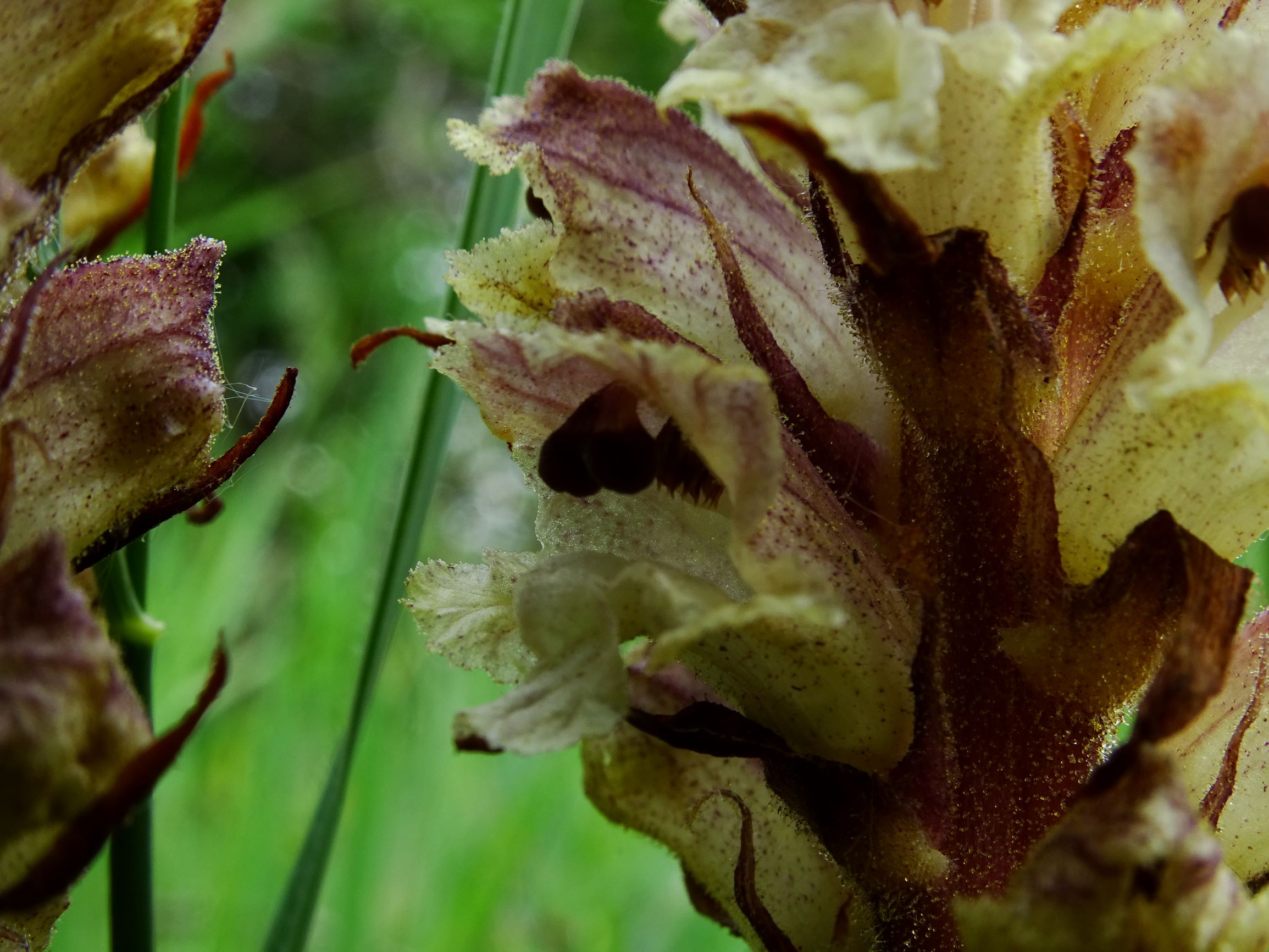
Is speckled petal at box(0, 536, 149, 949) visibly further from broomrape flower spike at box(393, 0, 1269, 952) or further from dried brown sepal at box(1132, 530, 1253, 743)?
dried brown sepal at box(1132, 530, 1253, 743)

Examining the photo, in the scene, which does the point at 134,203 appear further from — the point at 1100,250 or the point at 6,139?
the point at 1100,250

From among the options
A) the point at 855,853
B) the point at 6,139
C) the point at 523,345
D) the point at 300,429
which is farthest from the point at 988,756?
the point at 300,429

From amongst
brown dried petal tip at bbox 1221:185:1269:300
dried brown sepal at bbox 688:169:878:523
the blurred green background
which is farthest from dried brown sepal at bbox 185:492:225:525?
brown dried petal tip at bbox 1221:185:1269:300

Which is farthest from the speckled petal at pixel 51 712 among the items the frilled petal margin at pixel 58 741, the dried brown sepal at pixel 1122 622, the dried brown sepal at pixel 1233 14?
the dried brown sepal at pixel 1233 14

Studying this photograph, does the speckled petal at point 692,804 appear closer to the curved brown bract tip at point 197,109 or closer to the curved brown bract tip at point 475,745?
the curved brown bract tip at point 475,745

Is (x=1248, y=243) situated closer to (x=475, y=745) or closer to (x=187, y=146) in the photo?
(x=475, y=745)

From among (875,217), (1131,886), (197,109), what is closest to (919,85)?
(875,217)
